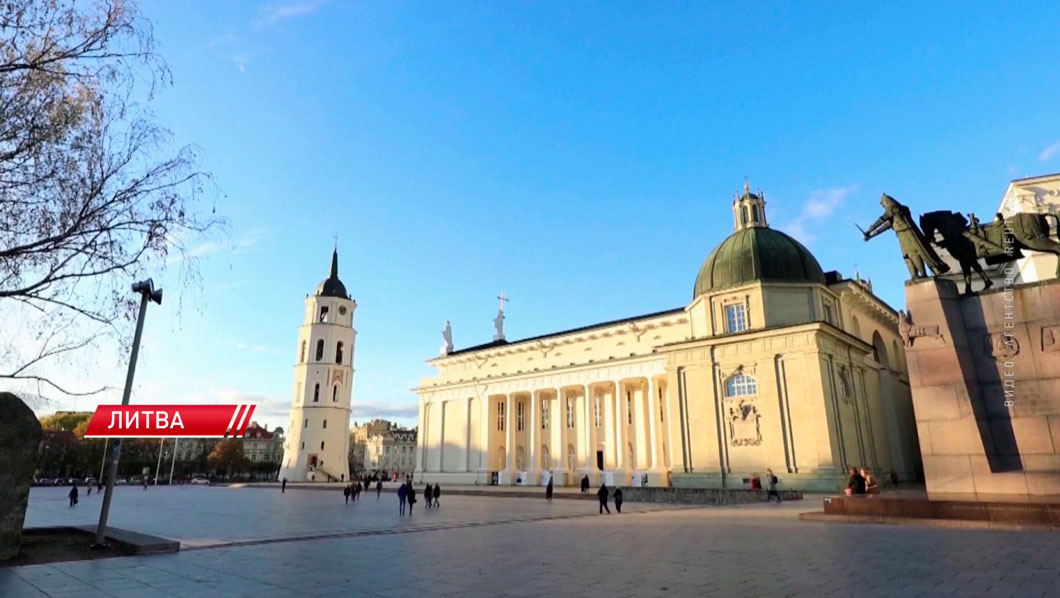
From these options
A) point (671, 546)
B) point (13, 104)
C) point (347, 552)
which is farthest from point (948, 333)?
point (13, 104)

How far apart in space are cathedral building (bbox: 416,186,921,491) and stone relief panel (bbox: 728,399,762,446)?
7 centimetres

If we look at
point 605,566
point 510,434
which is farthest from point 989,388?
point 510,434

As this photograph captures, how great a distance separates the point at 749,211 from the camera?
49.8 metres

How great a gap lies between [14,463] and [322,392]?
72.1 metres

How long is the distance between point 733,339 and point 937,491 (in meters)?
26.6

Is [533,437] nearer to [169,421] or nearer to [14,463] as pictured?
[169,421]

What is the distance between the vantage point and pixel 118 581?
8.75 m

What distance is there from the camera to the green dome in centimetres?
4288

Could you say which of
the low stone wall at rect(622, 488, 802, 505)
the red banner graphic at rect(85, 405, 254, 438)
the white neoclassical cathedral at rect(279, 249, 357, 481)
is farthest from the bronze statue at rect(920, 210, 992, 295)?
the white neoclassical cathedral at rect(279, 249, 357, 481)

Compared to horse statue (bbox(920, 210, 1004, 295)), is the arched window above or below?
below

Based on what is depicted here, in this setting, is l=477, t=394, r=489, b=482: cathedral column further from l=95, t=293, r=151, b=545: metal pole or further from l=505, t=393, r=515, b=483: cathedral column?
l=95, t=293, r=151, b=545: metal pole

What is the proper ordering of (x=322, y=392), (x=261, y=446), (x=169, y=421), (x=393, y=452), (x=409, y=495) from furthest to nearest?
1. (x=393, y=452)
2. (x=261, y=446)
3. (x=322, y=392)
4. (x=409, y=495)
5. (x=169, y=421)

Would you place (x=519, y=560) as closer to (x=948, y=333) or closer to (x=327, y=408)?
(x=948, y=333)

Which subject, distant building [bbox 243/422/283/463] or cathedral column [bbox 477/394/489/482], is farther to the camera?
distant building [bbox 243/422/283/463]
